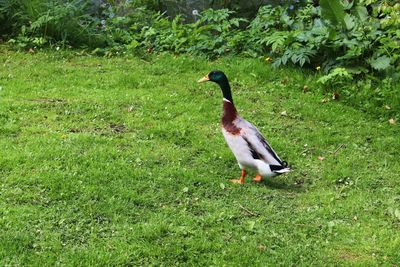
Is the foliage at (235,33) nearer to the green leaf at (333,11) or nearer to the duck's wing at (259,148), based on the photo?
the green leaf at (333,11)

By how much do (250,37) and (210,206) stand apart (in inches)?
184

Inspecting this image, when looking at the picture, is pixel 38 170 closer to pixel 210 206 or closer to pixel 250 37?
pixel 210 206

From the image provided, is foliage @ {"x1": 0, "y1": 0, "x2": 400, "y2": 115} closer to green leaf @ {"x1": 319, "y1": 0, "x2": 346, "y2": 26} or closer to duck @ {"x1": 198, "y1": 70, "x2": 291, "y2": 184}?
green leaf @ {"x1": 319, "y1": 0, "x2": 346, "y2": 26}

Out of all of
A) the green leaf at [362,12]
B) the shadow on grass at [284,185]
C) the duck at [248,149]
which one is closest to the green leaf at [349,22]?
the green leaf at [362,12]

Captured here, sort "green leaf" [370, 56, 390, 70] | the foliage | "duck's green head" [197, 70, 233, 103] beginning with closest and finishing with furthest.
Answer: "duck's green head" [197, 70, 233, 103], "green leaf" [370, 56, 390, 70], the foliage

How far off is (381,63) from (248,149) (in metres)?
3.25

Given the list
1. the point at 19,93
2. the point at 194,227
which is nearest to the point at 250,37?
the point at 19,93

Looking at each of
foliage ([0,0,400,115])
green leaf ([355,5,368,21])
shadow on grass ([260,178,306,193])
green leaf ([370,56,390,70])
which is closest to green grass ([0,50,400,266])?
shadow on grass ([260,178,306,193])

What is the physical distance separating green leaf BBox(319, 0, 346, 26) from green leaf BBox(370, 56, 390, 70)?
0.74 metres

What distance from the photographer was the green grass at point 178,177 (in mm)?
4215

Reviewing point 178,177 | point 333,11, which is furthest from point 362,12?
point 178,177

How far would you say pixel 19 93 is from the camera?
278 inches

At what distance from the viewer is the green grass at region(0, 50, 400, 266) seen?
4215 mm

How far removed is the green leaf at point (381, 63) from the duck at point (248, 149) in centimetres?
295
